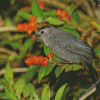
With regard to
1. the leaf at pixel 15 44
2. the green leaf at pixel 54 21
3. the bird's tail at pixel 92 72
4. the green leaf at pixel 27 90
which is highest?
the green leaf at pixel 54 21

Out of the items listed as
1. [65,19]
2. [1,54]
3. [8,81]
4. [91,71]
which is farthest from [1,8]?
[91,71]

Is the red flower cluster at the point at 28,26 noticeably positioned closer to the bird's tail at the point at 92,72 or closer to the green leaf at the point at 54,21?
the green leaf at the point at 54,21

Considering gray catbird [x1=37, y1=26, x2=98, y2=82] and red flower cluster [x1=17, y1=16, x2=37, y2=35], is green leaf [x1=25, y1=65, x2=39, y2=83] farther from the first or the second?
red flower cluster [x1=17, y1=16, x2=37, y2=35]

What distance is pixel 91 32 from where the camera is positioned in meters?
3.58

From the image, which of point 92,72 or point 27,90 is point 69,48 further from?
point 27,90

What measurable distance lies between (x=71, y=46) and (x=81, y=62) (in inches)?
15.7

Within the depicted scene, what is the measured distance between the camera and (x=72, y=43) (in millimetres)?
3098

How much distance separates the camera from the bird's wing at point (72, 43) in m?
2.99

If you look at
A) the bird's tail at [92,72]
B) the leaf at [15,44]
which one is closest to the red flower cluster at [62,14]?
the bird's tail at [92,72]

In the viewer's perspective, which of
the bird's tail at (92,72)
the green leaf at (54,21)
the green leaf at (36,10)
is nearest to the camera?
the bird's tail at (92,72)

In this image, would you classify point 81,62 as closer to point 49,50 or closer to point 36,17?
point 49,50

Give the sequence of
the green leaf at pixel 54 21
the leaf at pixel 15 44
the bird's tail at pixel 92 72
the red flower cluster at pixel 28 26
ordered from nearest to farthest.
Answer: the bird's tail at pixel 92 72, the red flower cluster at pixel 28 26, the green leaf at pixel 54 21, the leaf at pixel 15 44

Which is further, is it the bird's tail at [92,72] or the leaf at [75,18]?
the leaf at [75,18]

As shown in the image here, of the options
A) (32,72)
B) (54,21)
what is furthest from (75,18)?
(32,72)
